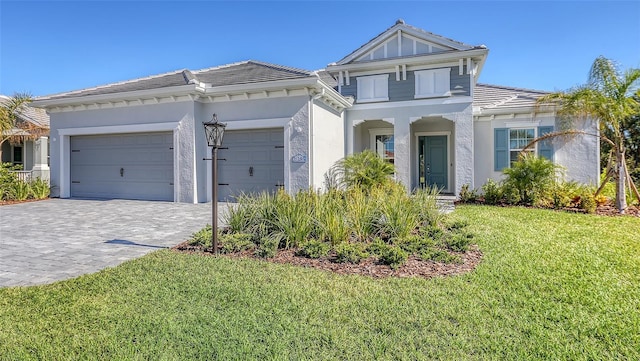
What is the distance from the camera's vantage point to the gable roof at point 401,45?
12.1 m

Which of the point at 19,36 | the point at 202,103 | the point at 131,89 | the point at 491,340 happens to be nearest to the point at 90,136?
the point at 131,89

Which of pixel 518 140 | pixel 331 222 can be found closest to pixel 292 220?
pixel 331 222

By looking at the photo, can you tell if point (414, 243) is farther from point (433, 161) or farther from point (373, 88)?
point (433, 161)

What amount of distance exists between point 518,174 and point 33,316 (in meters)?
11.4

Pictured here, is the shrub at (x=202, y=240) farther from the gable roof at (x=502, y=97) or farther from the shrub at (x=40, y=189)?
the gable roof at (x=502, y=97)

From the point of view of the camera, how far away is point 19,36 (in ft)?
37.1

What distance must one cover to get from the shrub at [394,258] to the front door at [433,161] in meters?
10.4

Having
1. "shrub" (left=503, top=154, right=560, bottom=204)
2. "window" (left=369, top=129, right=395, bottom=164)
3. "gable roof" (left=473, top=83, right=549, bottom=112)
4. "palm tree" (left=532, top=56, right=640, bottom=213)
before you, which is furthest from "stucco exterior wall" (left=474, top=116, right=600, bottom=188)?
"window" (left=369, top=129, right=395, bottom=164)

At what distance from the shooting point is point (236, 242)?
5.30 meters

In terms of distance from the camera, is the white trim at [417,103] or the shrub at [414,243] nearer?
the shrub at [414,243]

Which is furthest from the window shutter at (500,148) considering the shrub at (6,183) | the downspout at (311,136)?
the shrub at (6,183)

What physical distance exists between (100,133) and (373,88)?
1013 cm

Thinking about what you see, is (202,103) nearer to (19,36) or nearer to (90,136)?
(90,136)

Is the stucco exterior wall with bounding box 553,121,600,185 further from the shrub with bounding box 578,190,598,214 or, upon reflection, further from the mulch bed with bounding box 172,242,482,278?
the mulch bed with bounding box 172,242,482,278
